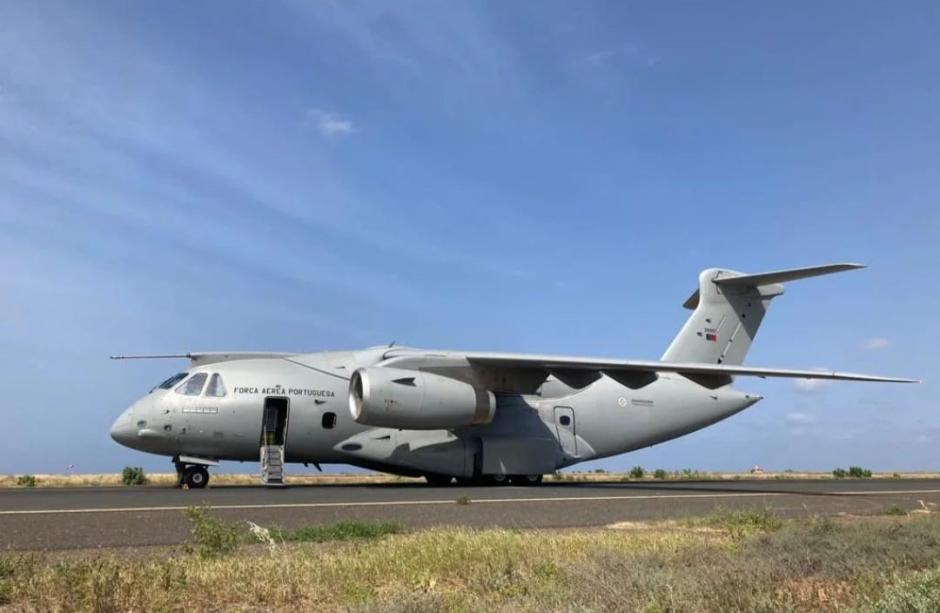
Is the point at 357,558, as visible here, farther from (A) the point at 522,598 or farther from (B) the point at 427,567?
(A) the point at 522,598

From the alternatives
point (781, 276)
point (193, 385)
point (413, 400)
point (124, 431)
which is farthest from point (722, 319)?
point (124, 431)

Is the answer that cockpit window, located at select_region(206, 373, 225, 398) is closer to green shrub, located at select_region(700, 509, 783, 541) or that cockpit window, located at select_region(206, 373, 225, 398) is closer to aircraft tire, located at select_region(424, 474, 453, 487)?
aircraft tire, located at select_region(424, 474, 453, 487)

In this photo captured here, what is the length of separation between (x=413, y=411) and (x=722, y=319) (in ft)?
36.5

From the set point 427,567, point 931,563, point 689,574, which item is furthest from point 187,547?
point 931,563

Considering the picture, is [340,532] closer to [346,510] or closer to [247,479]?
[346,510]

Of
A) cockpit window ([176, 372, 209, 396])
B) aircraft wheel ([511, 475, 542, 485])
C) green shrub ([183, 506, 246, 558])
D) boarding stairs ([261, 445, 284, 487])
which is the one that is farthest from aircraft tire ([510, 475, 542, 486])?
green shrub ([183, 506, 246, 558])

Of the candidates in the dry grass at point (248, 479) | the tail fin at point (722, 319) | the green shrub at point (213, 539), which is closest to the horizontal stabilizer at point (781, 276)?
the tail fin at point (722, 319)

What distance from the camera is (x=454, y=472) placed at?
2056 cm

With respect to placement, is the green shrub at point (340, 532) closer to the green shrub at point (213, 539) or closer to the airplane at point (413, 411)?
the green shrub at point (213, 539)

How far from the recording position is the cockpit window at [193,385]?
18734 mm

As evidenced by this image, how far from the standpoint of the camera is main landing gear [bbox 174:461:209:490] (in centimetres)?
1858

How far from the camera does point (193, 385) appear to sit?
1895cm

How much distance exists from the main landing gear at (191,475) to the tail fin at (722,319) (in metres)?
13.4

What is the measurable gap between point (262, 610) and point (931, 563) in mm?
4883
